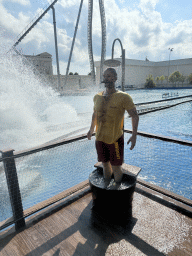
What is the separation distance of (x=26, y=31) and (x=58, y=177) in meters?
23.7

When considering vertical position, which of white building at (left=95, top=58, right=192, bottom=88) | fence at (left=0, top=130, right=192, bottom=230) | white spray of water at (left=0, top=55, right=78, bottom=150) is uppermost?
white building at (left=95, top=58, right=192, bottom=88)

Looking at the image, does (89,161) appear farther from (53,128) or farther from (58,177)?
(53,128)

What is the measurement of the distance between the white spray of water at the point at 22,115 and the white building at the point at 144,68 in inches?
1745

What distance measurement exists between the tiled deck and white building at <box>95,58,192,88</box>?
5968cm

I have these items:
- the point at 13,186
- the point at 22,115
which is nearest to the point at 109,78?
the point at 13,186

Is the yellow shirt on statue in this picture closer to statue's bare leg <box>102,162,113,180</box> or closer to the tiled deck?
statue's bare leg <box>102,162,113,180</box>

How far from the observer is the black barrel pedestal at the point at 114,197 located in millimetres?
1864

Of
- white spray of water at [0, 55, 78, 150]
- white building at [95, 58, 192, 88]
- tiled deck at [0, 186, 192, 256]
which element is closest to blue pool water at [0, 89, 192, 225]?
white spray of water at [0, 55, 78, 150]

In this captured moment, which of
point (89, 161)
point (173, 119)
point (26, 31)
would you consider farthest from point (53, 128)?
point (26, 31)

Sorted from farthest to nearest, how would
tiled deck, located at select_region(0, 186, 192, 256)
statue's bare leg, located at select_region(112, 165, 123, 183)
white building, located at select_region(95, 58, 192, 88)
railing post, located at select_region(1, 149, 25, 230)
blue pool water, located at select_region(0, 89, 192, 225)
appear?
white building, located at select_region(95, 58, 192, 88), blue pool water, located at select_region(0, 89, 192, 225), statue's bare leg, located at select_region(112, 165, 123, 183), railing post, located at select_region(1, 149, 25, 230), tiled deck, located at select_region(0, 186, 192, 256)

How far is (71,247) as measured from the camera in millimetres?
1646

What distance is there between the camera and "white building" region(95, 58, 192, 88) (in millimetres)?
61213

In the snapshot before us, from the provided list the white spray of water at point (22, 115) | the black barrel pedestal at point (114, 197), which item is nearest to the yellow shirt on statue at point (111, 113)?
the black barrel pedestal at point (114, 197)

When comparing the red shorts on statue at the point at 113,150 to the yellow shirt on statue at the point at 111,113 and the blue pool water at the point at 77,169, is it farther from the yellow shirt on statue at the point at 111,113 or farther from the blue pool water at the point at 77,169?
the blue pool water at the point at 77,169
